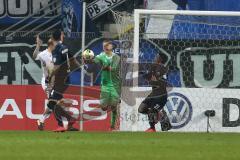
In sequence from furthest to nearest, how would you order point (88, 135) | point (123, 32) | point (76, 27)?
point (76, 27) < point (123, 32) < point (88, 135)

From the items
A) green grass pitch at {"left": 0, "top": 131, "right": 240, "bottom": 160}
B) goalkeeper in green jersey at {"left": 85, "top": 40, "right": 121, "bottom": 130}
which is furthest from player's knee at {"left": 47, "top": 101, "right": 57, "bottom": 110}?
green grass pitch at {"left": 0, "top": 131, "right": 240, "bottom": 160}

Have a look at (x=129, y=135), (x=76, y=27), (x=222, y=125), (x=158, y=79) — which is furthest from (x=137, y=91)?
(x=76, y=27)

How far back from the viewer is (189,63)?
59.3ft

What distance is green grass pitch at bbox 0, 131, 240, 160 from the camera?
10.6 m

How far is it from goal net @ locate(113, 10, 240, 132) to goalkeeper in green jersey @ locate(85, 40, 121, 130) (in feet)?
0.98

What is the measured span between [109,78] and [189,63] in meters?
2.00

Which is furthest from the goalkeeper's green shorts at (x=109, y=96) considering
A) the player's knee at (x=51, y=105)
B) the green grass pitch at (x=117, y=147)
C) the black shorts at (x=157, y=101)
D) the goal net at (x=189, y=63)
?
the green grass pitch at (x=117, y=147)

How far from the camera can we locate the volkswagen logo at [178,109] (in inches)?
680

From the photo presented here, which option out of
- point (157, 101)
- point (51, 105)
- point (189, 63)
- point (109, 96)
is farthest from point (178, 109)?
point (51, 105)

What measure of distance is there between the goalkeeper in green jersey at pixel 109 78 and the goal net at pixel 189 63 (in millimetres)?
299

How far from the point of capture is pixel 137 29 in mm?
17500

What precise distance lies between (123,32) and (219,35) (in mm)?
2098

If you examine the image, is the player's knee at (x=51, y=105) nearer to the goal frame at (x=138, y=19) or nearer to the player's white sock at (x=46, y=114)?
the player's white sock at (x=46, y=114)

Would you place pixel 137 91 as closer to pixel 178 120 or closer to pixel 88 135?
pixel 178 120
